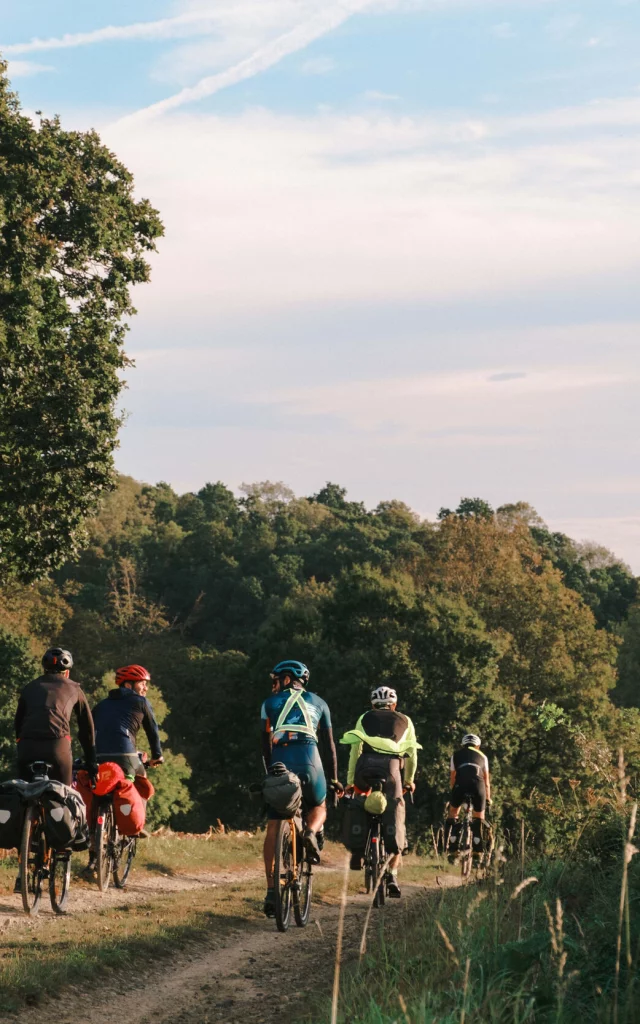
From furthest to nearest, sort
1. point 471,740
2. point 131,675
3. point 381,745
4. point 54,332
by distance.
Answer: point 54,332
point 471,740
point 131,675
point 381,745

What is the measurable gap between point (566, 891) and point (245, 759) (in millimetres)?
42169

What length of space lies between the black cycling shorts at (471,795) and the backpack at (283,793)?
6.51 meters

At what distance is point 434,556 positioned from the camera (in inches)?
2562

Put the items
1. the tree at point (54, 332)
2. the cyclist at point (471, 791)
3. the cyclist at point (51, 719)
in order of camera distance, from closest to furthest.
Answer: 1. the cyclist at point (51, 719)
2. the cyclist at point (471, 791)
3. the tree at point (54, 332)

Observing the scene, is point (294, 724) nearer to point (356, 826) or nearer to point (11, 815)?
point (356, 826)

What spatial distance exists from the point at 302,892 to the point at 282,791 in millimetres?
1392

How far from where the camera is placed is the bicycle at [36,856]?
32.7 ft

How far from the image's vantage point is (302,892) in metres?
10.9

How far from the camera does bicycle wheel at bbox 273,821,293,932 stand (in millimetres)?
9992

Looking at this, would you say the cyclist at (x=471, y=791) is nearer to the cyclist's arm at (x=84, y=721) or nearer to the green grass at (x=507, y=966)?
the green grass at (x=507, y=966)

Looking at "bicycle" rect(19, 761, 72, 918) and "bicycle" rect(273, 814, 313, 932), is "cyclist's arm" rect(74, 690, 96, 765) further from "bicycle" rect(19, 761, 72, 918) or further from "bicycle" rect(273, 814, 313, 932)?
"bicycle" rect(273, 814, 313, 932)

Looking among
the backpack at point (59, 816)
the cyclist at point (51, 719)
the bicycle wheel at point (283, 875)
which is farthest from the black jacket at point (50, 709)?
the bicycle wheel at point (283, 875)

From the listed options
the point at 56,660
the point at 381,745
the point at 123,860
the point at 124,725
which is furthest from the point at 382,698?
the point at 56,660

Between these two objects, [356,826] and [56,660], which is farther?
[356,826]
